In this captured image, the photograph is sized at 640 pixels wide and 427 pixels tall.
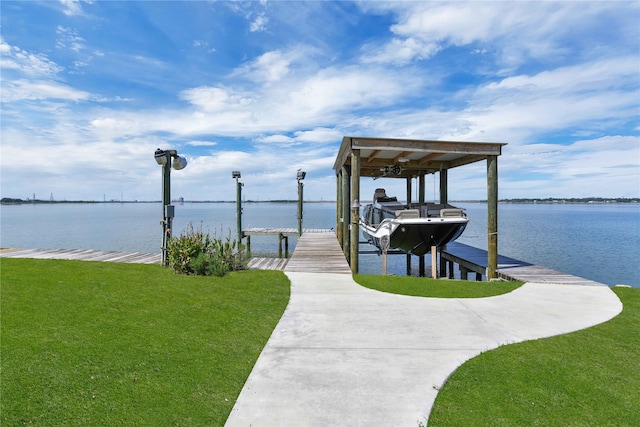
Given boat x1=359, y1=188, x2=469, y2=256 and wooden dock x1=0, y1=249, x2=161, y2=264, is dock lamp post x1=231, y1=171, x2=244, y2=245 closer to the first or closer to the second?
wooden dock x1=0, y1=249, x2=161, y2=264

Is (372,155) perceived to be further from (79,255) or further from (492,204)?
(79,255)

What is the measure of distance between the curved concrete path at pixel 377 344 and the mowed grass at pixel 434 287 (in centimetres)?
34

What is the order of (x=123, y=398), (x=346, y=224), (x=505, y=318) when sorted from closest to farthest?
(x=123, y=398) → (x=505, y=318) → (x=346, y=224)

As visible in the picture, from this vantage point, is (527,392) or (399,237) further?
(399,237)

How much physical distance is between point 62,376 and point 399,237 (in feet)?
32.7

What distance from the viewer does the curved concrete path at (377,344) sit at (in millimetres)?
2961

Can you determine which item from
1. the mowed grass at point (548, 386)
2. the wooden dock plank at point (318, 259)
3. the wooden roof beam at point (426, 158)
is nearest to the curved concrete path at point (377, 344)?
the mowed grass at point (548, 386)

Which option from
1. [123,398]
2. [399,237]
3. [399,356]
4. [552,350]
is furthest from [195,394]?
[399,237]

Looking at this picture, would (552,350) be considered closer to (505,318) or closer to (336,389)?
(505,318)

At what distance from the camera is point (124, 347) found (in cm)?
380

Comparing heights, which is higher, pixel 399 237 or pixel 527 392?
pixel 399 237

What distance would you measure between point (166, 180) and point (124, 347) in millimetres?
6063

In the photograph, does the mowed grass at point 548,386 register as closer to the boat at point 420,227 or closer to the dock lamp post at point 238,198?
the boat at point 420,227

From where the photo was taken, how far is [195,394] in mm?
3078
